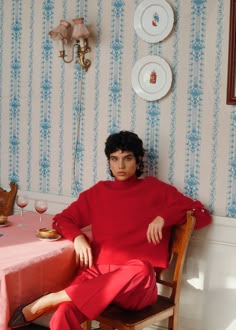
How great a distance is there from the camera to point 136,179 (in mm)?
2697

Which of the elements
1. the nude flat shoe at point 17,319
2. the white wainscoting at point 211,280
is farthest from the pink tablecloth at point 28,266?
the white wainscoting at point 211,280

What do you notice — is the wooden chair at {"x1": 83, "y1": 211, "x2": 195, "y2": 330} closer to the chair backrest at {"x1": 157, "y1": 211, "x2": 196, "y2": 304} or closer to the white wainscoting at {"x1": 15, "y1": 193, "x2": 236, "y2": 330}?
the chair backrest at {"x1": 157, "y1": 211, "x2": 196, "y2": 304}

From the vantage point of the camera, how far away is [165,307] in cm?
241

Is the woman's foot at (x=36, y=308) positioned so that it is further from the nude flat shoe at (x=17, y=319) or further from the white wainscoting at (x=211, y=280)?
the white wainscoting at (x=211, y=280)

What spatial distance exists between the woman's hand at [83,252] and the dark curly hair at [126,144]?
1.55 feet

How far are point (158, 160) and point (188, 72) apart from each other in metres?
0.47

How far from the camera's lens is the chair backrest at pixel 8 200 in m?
3.33

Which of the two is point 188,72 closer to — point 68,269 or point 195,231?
point 195,231

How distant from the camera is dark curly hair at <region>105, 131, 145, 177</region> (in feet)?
8.65

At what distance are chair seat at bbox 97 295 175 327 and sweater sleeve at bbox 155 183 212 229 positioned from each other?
1.21 ft

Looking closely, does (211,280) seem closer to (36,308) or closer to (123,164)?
(123,164)

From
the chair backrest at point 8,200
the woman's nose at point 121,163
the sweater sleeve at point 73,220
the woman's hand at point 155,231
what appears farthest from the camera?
the chair backrest at point 8,200

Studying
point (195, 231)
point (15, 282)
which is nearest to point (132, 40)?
point (195, 231)

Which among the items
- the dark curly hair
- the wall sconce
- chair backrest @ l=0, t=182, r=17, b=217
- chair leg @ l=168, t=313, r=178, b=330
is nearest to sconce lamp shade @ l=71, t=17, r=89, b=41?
the wall sconce
